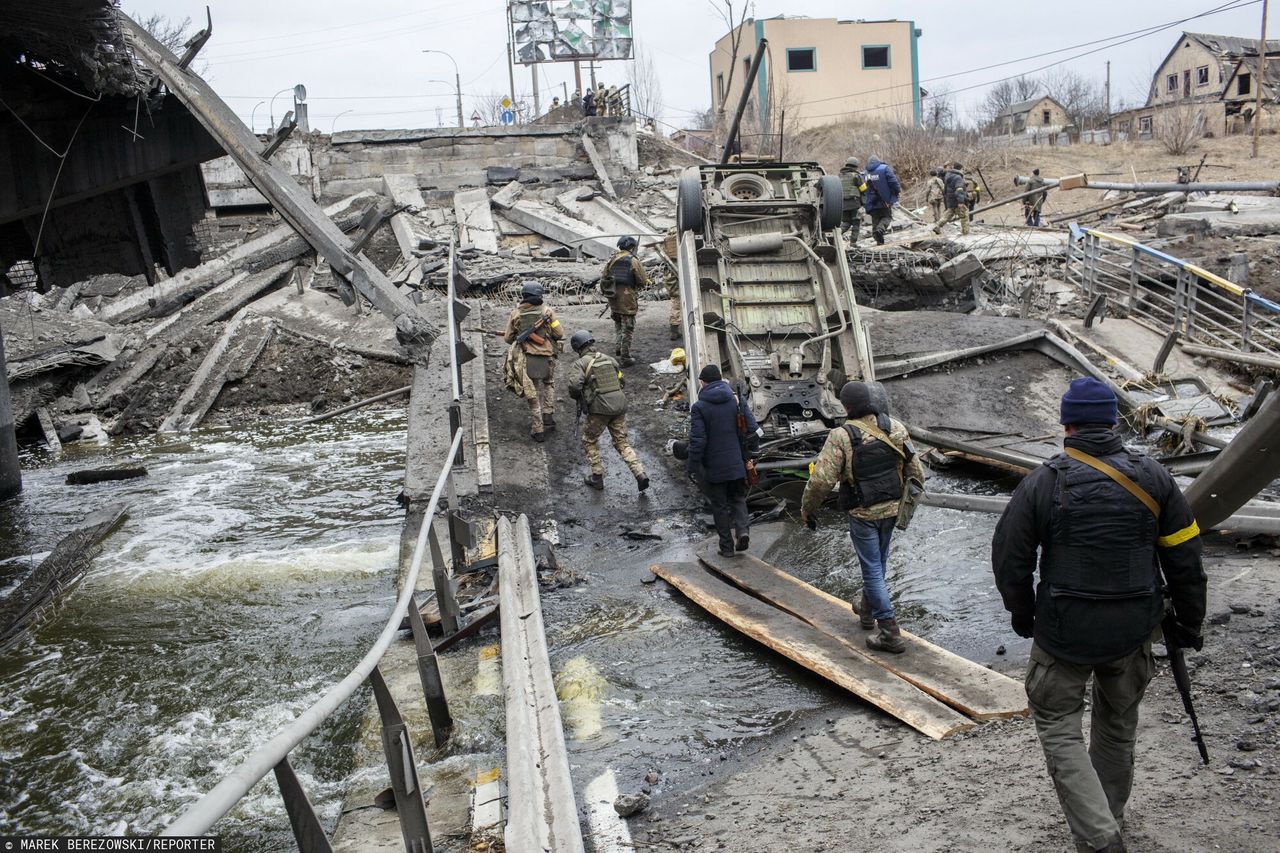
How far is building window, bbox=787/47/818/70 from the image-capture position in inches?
1624

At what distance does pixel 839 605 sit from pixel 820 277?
535 cm

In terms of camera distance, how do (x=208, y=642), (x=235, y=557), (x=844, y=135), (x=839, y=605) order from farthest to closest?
(x=844, y=135)
(x=235, y=557)
(x=208, y=642)
(x=839, y=605)

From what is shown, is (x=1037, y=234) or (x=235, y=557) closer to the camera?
(x=235, y=557)

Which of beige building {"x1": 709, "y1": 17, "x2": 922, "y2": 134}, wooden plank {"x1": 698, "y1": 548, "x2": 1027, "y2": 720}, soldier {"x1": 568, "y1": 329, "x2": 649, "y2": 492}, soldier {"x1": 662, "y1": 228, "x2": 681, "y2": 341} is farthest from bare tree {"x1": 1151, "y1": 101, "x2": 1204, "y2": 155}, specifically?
wooden plank {"x1": 698, "y1": 548, "x2": 1027, "y2": 720}

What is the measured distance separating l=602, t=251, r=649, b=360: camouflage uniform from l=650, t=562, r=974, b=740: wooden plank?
17.2 ft

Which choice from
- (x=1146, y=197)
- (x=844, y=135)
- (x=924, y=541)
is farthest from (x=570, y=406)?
(x=844, y=135)

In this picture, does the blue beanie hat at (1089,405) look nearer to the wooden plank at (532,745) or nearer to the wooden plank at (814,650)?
the wooden plank at (814,650)

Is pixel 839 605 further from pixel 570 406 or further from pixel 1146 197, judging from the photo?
pixel 1146 197

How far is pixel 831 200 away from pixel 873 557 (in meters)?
6.36

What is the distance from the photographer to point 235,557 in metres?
9.48

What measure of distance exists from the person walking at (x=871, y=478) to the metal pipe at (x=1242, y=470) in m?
1.59

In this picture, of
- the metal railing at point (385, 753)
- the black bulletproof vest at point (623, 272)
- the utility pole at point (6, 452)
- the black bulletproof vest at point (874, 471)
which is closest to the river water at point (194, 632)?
the utility pole at point (6, 452)

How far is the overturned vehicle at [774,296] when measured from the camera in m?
9.88

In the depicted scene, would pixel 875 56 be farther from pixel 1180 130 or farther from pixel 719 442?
pixel 719 442
